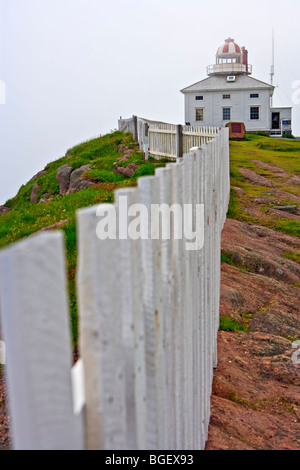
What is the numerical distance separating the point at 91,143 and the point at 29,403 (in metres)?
30.4

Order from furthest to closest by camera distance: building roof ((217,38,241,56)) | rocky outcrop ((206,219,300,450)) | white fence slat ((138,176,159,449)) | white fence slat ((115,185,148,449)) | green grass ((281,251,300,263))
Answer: building roof ((217,38,241,56))
green grass ((281,251,300,263))
rocky outcrop ((206,219,300,450))
white fence slat ((138,176,159,449))
white fence slat ((115,185,148,449))

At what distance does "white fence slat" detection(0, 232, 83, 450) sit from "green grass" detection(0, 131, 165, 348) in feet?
13.9

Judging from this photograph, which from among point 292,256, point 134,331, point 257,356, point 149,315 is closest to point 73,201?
point 292,256

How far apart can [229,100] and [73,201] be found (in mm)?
40536

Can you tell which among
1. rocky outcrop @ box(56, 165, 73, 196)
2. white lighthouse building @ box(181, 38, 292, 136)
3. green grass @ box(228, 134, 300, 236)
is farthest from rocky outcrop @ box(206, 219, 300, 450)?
white lighthouse building @ box(181, 38, 292, 136)

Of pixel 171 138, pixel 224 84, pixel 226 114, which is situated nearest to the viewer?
pixel 171 138

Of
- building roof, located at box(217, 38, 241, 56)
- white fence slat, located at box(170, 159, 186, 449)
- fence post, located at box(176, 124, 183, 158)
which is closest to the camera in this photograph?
white fence slat, located at box(170, 159, 186, 449)

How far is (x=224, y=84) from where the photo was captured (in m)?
50.7

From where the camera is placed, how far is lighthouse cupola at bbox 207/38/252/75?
5091 cm

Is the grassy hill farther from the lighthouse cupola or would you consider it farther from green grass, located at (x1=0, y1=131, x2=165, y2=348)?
the lighthouse cupola

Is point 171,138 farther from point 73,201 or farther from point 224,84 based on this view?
point 224,84

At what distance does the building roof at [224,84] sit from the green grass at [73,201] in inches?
878

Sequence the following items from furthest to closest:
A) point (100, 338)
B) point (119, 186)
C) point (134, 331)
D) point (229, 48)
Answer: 1. point (229, 48)
2. point (119, 186)
3. point (134, 331)
4. point (100, 338)

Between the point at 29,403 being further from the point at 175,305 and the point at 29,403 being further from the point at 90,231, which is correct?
the point at 175,305
